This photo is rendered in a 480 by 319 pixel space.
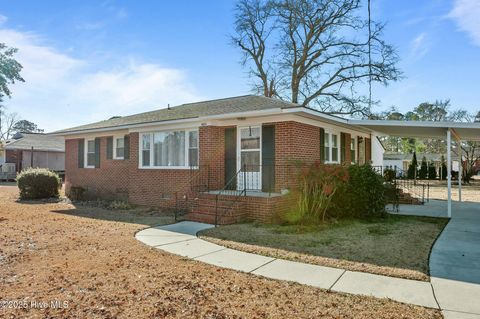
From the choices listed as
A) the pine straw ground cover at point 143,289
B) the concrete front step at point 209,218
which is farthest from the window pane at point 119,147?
the pine straw ground cover at point 143,289

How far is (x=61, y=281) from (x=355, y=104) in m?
26.4

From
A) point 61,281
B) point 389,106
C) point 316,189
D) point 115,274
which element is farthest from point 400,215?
point 389,106

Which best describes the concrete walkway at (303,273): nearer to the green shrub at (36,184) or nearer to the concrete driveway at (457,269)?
the concrete driveway at (457,269)

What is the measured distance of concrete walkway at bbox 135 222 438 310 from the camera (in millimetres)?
4117

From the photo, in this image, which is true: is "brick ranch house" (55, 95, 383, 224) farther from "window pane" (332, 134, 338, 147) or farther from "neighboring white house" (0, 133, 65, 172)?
A: "neighboring white house" (0, 133, 65, 172)

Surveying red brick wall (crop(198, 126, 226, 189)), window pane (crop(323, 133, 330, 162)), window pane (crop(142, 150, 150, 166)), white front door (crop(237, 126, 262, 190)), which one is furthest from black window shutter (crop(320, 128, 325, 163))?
window pane (crop(142, 150, 150, 166))

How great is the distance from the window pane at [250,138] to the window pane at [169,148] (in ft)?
7.94

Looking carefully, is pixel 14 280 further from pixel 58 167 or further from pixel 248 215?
pixel 58 167

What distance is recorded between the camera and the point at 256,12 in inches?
1156

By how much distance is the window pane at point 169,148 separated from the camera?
12102 millimetres

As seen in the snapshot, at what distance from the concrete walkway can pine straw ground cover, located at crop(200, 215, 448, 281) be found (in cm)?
28

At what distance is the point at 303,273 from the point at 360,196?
213 inches

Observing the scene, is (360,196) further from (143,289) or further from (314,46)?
(314,46)

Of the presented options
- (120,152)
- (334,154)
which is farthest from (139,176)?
(334,154)
